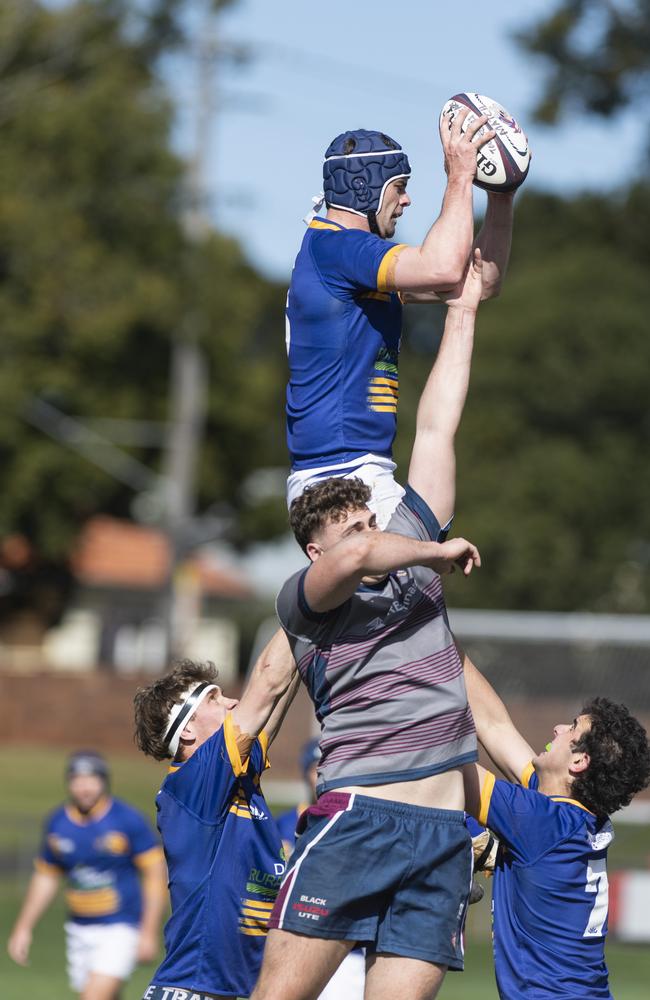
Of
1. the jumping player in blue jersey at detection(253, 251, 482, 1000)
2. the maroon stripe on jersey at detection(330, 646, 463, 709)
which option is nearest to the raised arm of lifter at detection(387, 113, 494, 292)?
the jumping player in blue jersey at detection(253, 251, 482, 1000)

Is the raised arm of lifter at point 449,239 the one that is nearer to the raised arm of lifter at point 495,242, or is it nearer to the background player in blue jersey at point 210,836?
the raised arm of lifter at point 495,242

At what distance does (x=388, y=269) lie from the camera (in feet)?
17.0

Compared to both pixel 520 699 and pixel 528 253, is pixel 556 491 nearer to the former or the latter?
pixel 528 253

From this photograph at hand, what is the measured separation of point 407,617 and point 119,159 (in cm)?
3446

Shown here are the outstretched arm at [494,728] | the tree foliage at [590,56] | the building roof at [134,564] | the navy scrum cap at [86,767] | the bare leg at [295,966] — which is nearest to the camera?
the bare leg at [295,966]

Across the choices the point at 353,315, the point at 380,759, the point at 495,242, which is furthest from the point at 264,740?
the point at 495,242

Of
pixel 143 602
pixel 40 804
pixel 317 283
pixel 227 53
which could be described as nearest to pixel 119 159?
pixel 227 53

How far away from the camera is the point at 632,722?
564 centimetres

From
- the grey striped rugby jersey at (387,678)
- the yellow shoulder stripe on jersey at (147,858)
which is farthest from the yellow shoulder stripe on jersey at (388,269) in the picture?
the yellow shoulder stripe on jersey at (147,858)

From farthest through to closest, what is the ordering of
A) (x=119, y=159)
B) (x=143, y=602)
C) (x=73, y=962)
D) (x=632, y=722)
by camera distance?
(x=143, y=602) → (x=119, y=159) → (x=73, y=962) → (x=632, y=722)

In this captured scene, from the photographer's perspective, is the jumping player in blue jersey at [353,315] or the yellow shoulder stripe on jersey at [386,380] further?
the yellow shoulder stripe on jersey at [386,380]

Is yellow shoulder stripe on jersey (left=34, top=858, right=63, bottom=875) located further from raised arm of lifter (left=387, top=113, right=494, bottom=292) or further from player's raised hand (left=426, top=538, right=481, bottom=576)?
raised arm of lifter (left=387, top=113, right=494, bottom=292)

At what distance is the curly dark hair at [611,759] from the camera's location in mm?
5535

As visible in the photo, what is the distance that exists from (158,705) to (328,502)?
1.29 metres
